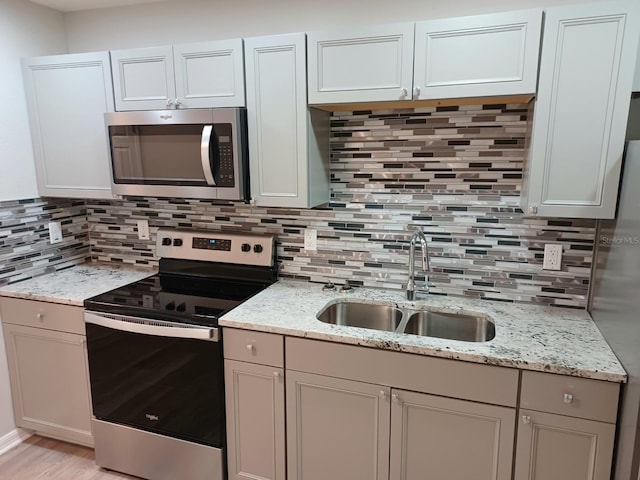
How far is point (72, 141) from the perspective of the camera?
2.48 meters

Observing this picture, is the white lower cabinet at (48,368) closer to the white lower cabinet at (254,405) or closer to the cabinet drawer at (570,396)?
the white lower cabinet at (254,405)

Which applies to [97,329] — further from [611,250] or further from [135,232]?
[611,250]

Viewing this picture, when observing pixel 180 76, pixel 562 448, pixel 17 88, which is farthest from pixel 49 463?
pixel 562 448

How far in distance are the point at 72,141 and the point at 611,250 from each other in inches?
106

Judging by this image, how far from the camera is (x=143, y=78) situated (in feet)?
7.41

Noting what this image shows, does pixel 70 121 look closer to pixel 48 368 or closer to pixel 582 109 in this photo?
pixel 48 368

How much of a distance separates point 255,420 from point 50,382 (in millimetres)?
1268

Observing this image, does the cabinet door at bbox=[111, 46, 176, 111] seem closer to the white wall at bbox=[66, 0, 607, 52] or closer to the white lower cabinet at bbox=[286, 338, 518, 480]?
the white wall at bbox=[66, 0, 607, 52]

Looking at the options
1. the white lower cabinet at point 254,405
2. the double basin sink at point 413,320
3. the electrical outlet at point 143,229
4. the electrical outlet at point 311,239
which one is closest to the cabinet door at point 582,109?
the double basin sink at point 413,320

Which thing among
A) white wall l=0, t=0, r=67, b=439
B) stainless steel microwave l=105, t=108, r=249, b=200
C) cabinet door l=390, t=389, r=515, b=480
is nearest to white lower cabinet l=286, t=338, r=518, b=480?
cabinet door l=390, t=389, r=515, b=480

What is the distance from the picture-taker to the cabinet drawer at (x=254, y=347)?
75.0 inches

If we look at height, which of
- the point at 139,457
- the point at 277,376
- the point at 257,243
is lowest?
the point at 139,457

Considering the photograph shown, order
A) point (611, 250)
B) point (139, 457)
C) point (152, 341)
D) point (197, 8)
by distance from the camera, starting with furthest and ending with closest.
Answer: point (197, 8)
point (139, 457)
point (152, 341)
point (611, 250)

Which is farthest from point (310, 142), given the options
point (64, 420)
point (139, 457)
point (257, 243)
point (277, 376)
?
point (64, 420)
